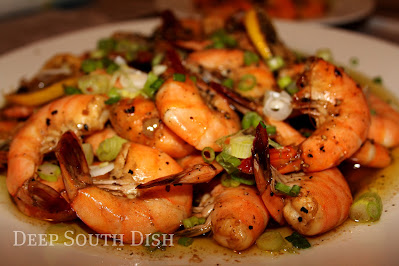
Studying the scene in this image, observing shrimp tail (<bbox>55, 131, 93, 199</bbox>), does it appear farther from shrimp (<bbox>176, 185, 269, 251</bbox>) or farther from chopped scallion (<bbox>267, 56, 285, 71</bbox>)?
chopped scallion (<bbox>267, 56, 285, 71</bbox>)

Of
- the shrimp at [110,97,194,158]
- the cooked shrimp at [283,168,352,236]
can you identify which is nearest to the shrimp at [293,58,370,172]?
the cooked shrimp at [283,168,352,236]

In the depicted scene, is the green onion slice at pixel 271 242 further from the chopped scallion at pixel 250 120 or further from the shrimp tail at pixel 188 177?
the chopped scallion at pixel 250 120

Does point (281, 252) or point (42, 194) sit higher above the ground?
point (42, 194)

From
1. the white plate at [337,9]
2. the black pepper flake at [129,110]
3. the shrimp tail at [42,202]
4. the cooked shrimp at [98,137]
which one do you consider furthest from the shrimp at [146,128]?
the white plate at [337,9]

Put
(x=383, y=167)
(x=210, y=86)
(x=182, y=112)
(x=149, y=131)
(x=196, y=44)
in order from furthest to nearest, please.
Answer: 1. (x=196, y=44)
2. (x=383, y=167)
3. (x=210, y=86)
4. (x=149, y=131)
5. (x=182, y=112)

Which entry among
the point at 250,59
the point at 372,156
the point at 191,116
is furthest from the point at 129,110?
the point at 372,156

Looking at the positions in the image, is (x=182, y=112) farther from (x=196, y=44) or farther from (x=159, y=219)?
(x=196, y=44)

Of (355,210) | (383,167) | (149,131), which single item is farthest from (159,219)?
(383,167)
